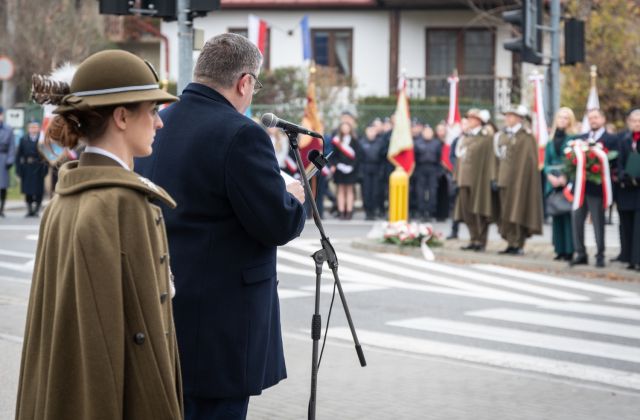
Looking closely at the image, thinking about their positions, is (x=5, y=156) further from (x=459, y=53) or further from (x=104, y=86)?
(x=104, y=86)

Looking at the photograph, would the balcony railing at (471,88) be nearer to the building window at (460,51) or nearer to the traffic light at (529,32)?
the building window at (460,51)

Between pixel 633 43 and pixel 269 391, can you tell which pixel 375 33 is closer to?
pixel 633 43

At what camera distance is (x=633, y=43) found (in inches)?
1142

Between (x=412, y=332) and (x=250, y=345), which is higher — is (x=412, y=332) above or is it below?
below

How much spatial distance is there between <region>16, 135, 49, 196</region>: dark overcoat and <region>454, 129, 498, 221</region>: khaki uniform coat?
9.47 m

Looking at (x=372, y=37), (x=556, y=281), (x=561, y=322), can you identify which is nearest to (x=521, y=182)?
(x=556, y=281)

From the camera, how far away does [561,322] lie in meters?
10.9

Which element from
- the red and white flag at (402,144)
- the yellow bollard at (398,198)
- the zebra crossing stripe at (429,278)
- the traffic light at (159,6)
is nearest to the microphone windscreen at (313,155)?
the traffic light at (159,6)

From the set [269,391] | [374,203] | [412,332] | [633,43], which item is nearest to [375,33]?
[633,43]

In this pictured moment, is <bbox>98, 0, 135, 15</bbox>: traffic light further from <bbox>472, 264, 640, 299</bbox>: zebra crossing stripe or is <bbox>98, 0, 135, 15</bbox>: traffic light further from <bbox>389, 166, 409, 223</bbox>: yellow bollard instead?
<bbox>389, 166, 409, 223</bbox>: yellow bollard

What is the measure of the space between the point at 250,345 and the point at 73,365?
1.18 m

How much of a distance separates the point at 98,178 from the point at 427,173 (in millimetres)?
20993

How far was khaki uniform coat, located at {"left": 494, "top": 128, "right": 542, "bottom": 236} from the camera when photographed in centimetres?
1666

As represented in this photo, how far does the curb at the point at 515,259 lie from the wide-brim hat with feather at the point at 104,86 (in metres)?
11.6
